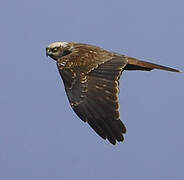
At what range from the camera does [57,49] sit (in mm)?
13812

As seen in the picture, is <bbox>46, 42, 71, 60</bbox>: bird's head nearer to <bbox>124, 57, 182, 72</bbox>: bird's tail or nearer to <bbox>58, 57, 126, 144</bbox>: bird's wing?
<bbox>124, 57, 182, 72</bbox>: bird's tail

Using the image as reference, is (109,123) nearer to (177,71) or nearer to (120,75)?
(120,75)

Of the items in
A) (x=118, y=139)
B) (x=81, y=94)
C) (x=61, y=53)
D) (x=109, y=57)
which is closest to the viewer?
(x=118, y=139)

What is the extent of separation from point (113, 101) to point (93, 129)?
49 centimetres

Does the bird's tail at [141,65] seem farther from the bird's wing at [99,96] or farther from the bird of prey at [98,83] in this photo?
the bird's wing at [99,96]

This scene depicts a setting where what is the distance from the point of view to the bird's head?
538 inches

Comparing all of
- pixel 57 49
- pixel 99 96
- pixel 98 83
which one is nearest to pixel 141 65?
pixel 98 83

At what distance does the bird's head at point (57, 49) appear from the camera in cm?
1367

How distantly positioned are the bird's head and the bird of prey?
2.29 feet

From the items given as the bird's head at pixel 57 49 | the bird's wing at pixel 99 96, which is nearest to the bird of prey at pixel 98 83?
the bird's wing at pixel 99 96

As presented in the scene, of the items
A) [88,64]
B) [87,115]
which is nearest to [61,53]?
[88,64]

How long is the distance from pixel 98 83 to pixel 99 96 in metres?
0.26

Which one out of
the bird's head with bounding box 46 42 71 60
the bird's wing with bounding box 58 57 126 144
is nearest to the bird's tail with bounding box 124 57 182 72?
the bird's wing with bounding box 58 57 126 144

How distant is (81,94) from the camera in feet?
37.6
